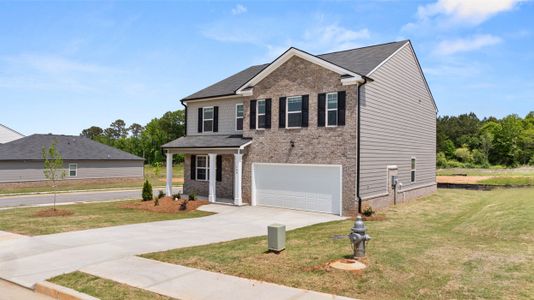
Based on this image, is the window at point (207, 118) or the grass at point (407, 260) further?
the window at point (207, 118)

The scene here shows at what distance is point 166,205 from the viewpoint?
21375 millimetres

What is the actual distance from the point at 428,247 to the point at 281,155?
1125 cm

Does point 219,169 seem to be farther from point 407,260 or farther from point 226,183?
point 407,260

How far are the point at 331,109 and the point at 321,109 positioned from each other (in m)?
0.50

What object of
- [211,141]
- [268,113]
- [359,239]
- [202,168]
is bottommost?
[359,239]

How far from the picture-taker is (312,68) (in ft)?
65.0

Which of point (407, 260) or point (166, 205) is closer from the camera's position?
point (407, 260)

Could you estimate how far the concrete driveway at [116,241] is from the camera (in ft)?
31.3

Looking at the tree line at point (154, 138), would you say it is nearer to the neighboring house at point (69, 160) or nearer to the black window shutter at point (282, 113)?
the neighboring house at point (69, 160)

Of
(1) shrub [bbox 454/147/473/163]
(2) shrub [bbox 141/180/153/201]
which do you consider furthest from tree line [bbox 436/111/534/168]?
(2) shrub [bbox 141/180/153/201]

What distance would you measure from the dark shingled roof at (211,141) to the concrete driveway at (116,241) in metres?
4.64

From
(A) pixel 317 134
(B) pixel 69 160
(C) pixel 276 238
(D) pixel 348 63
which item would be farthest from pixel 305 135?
(B) pixel 69 160

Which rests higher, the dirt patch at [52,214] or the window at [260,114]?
the window at [260,114]

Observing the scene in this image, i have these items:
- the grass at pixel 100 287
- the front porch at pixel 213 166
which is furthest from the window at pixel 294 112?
the grass at pixel 100 287
